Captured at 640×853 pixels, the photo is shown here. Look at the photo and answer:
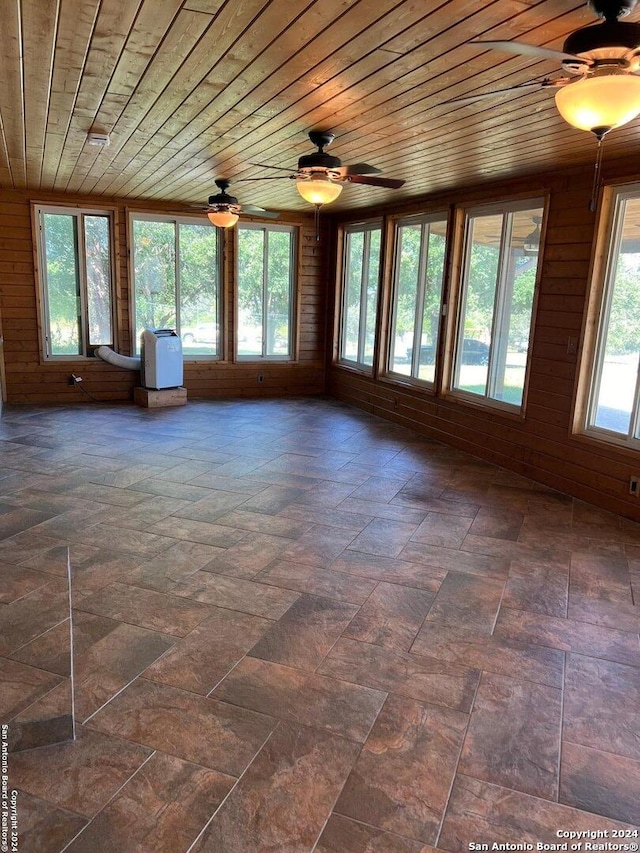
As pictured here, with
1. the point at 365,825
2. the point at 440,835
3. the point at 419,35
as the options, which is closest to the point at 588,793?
the point at 440,835

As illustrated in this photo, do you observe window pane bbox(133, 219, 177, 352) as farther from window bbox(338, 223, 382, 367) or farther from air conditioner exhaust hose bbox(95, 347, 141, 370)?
window bbox(338, 223, 382, 367)

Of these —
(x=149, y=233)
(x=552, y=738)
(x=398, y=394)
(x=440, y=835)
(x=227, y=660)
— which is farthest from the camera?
(x=149, y=233)

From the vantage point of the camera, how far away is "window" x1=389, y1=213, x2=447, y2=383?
6078 mm

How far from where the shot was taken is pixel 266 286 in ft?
26.3

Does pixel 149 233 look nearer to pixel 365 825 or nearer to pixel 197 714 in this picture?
pixel 197 714

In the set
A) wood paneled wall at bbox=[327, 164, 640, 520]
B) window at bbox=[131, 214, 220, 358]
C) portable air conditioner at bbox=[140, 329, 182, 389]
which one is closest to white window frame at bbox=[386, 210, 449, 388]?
wood paneled wall at bbox=[327, 164, 640, 520]

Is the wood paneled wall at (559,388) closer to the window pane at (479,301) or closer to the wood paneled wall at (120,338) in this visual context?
the window pane at (479,301)

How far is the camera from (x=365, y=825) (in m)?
1.67

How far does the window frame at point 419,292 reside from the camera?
5.87m

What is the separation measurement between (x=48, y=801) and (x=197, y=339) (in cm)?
662

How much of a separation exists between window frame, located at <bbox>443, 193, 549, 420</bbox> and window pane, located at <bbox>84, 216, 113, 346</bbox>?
4252 millimetres

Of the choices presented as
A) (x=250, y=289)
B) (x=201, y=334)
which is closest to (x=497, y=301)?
(x=250, y=289)

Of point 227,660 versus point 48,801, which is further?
point 227,660

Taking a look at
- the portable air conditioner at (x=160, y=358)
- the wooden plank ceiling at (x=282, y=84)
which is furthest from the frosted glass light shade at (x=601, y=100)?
the portable air conditioner at (x=160, y=358)
